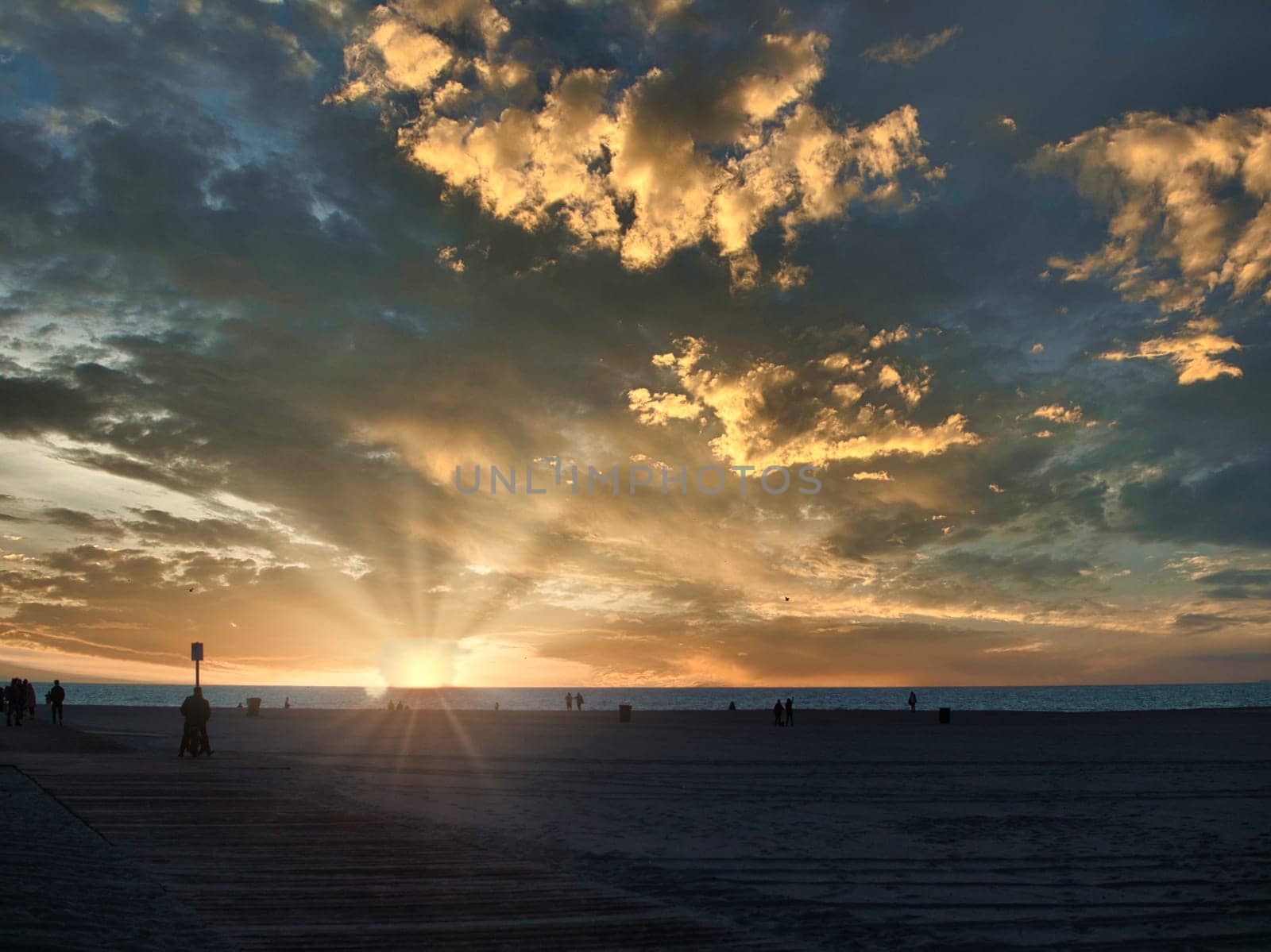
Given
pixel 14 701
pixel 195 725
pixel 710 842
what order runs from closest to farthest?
pixel 710 842, pixel 195 725, pixel 14 701

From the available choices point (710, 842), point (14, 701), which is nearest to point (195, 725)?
point (710, 842)

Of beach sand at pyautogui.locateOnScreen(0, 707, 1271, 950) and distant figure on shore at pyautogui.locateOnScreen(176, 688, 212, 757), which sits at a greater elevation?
distant figure on shore at pyautogui.locateOnScreen(176, 688, 212, 757)

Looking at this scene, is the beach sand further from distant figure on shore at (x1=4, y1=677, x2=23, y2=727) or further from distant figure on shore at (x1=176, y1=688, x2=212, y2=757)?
distant figure on shore at (x1=4, y1=677, x2=23, y2=727)

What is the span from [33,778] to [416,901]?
422 inches

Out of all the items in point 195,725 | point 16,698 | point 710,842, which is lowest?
point 710,842

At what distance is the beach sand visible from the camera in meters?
7.61

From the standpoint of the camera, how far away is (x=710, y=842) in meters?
11.7

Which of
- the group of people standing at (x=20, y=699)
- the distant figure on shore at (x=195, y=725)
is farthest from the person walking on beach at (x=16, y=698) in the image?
the distant figure on shore at (x=195, y=725)

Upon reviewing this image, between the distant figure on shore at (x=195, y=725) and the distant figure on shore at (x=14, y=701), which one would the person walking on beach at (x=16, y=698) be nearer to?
the distant figure on shore at (x=14, y=701)

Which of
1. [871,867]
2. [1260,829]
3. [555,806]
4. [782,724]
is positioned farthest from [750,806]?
[782,724]

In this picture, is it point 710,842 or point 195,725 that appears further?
point 195,725

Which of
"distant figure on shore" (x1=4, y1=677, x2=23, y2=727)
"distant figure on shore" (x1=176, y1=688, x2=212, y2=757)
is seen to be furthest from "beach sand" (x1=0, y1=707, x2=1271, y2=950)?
"distant figure on shore" (x1=4, y1=677, x2=23, y2=727)

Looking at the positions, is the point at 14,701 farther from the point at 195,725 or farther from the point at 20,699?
the point at 195,725

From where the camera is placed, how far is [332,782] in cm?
1678
